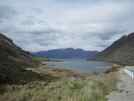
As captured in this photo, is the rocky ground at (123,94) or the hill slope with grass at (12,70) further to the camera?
the hill slope with grass at (12,70)

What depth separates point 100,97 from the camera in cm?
1355

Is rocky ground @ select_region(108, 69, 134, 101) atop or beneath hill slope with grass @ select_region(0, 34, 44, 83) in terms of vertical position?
beneath

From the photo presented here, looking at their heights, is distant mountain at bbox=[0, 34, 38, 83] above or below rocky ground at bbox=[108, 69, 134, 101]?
above

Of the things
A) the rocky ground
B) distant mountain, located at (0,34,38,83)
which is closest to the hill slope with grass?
distant mountain, located at (0,34,38,83)

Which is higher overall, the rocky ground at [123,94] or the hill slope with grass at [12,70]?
the hill slope with grass at [12,70]

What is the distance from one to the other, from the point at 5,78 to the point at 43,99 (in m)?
13.9

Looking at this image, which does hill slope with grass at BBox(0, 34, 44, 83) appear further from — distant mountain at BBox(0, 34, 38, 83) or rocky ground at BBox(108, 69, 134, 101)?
rocky ground at BBox(108, 69, 134, 101)

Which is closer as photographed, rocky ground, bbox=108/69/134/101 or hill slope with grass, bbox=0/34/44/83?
rocky ground, bbox=108/69/134/101

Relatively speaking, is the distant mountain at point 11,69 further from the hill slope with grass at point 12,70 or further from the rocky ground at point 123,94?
the rocky ground at point 123,94

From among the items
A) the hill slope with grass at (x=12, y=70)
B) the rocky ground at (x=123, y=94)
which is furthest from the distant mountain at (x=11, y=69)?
the rocky ground at (x=123, y=94)

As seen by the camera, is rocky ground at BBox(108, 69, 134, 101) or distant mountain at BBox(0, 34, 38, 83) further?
distant mountain at BBox(0, 34, 38, 83)

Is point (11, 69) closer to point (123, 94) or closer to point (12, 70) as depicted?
point (12, 70)

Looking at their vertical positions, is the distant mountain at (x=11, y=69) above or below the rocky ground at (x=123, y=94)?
above

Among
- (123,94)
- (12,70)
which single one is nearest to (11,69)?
(12,70)
